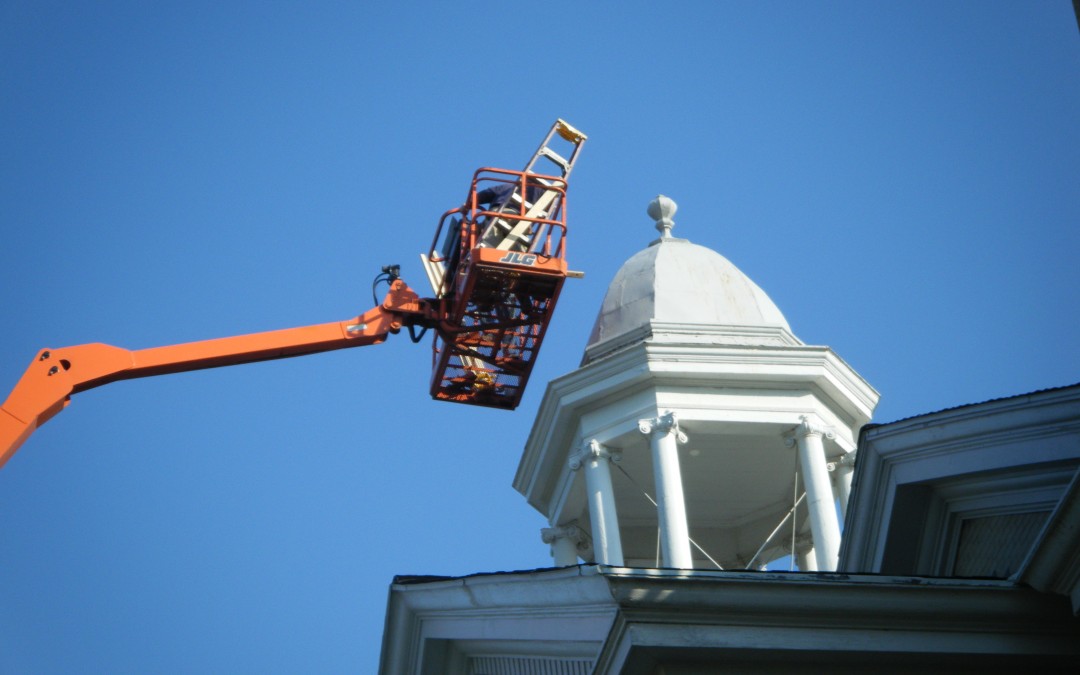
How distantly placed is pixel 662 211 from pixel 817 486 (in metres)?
7.20

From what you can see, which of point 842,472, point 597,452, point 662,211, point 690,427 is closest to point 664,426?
point 690,427

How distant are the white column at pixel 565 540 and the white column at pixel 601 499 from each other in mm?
1524

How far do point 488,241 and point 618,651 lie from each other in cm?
1283

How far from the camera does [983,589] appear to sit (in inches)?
538

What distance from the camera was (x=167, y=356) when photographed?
26.1m

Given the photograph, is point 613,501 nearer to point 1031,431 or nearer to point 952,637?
point 1031,431

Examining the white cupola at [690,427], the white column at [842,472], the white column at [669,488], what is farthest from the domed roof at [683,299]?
the white column at [842,472]

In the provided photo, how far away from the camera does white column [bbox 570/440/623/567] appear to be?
28.2 m

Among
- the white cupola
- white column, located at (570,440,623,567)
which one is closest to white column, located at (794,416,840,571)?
the white cupola

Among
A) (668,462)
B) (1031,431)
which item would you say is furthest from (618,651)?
(668,462)

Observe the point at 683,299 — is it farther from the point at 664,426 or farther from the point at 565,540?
the point at 565,540

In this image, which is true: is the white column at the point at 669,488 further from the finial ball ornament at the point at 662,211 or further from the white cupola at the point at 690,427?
the finial ball ornament at the point at 662,211

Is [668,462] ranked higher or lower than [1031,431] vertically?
higher

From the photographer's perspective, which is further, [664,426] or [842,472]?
[842,472]
